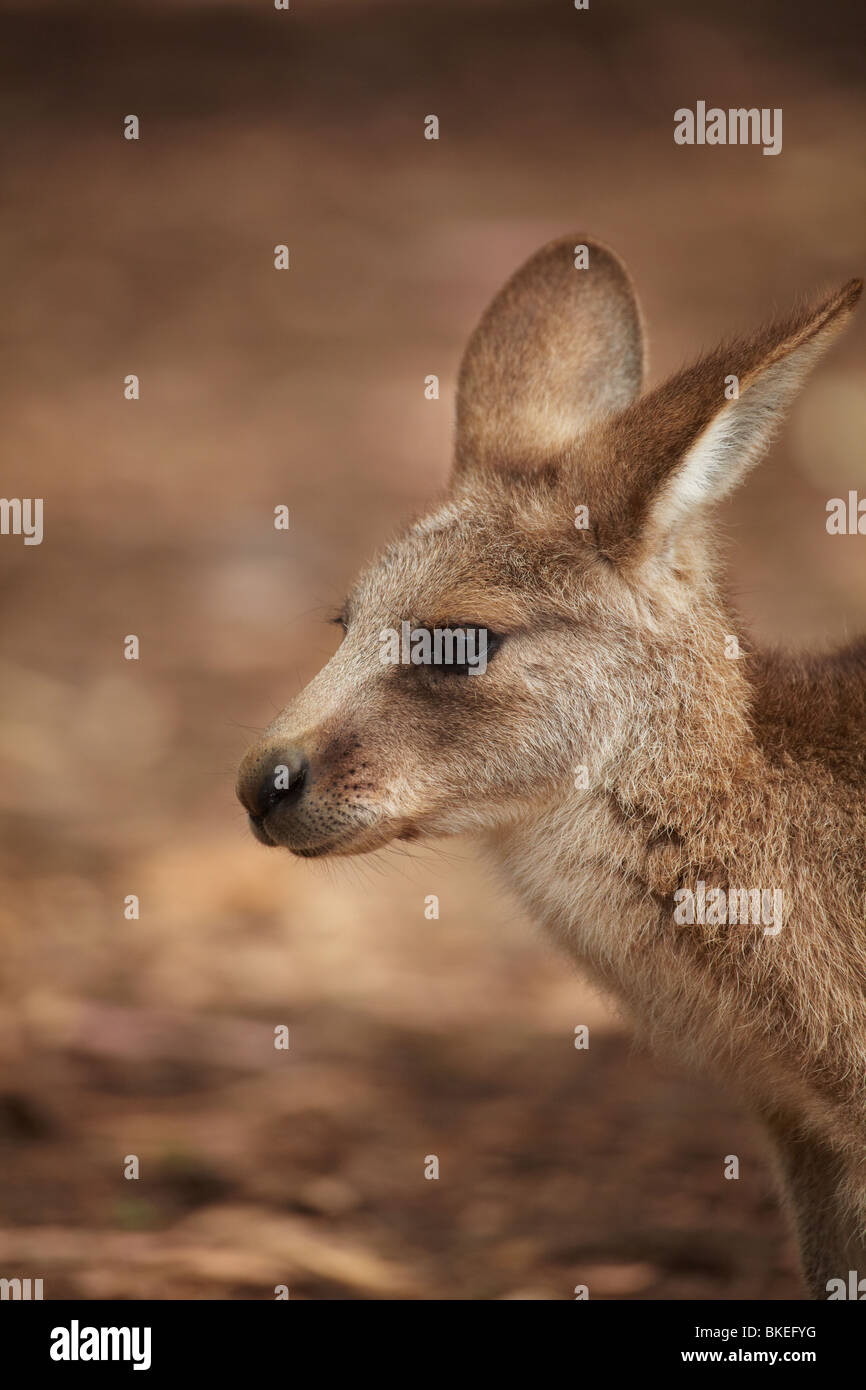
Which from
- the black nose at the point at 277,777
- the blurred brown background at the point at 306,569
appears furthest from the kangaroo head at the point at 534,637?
the blurred brown background at the point at 306,569

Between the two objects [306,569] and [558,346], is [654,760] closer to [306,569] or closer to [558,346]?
[558,346]

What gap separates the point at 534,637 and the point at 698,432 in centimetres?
79

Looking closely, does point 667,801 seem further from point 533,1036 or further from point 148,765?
point 148,765

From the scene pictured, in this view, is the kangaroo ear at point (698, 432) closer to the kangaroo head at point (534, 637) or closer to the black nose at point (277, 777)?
the kangaroo head at point (534, 637)

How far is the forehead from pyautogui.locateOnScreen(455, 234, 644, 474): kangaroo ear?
0.73 metres

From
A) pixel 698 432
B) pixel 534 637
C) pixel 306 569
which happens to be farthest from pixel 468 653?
pixel 306 569

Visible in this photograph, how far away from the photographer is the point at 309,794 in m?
4.51

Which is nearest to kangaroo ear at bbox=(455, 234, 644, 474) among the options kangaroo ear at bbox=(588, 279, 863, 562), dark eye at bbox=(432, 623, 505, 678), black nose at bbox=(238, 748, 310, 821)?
kangaroo ear at bbox=(588, 279, 863, 562)

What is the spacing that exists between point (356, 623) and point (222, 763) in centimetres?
417

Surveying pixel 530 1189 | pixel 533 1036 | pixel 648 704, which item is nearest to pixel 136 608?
pixel 533 1036

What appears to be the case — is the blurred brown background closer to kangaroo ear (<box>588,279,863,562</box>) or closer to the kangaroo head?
the kangaroo head

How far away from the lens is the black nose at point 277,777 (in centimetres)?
451

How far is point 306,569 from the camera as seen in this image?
10508mm

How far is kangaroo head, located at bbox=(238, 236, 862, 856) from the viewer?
4523 mm
